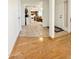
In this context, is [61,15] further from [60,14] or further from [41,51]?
[41,51]

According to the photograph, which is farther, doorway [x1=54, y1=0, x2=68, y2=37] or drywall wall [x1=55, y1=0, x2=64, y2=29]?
drywall wall [x1=55, y1=0, x2=64, y2=29]

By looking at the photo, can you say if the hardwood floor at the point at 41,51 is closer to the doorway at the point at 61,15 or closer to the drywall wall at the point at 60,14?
the doorway at the point at 61,15

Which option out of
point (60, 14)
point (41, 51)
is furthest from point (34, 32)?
point (41, 51)

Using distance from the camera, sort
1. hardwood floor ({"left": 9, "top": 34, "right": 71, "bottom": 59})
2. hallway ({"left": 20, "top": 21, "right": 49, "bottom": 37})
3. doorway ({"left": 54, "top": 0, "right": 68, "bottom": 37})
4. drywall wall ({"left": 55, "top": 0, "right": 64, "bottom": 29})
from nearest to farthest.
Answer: hardwood floor ({"left": 9, "top": 34, "right": 71, "bottom": 59}), hallway ({"left": 20, "top": 21, "right": 49, "bottom": 37}), doorway ({"left": 54, "top": 0, "right": 68, "bottom": 37}), drywall wall ({"left": 55, "top": 0, "right": 64, "bottom": 29})

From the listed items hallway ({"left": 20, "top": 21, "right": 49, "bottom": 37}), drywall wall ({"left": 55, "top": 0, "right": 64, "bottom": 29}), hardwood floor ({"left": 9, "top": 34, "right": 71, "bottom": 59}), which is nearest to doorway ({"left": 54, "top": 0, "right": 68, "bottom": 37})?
drywall wall ({"left": 55, "top": 0, "right": 64, "bottom": 29})

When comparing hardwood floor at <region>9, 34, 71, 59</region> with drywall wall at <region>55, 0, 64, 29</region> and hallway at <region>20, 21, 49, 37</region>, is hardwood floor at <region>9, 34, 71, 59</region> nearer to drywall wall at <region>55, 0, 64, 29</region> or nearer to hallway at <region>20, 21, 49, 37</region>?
hallway at <region>20, 21, 49, 37</region>

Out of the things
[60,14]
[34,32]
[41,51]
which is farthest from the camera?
[60,14]

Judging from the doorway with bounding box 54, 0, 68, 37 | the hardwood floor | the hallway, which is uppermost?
the doorway with bounding box 54, 0, 68, 37

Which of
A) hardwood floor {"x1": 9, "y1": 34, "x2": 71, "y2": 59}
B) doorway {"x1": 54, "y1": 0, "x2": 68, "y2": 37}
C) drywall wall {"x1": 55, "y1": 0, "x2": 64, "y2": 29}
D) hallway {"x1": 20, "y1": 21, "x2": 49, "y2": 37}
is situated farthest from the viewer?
drywall wall {"x1": 55, "y1": 0, "x2": 64, "y2": 29}
